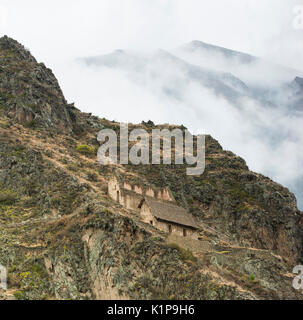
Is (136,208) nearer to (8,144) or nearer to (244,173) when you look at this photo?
(8,144)

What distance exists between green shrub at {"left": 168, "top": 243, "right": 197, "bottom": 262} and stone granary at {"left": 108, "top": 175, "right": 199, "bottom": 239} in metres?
6.78

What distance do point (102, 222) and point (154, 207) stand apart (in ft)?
29.6

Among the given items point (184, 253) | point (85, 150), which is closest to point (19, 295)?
point (184, 253)

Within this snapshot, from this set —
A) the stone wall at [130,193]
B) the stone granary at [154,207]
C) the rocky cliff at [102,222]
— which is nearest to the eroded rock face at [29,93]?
the rocky cliff at [102,222]

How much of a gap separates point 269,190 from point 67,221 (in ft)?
162

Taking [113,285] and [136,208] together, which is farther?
[136,208]

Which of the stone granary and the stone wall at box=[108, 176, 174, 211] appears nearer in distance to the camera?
the stone granary

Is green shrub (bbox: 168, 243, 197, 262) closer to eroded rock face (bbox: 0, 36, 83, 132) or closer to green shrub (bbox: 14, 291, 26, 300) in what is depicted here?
green shrub (bbox: 14, 291, 26, 300)

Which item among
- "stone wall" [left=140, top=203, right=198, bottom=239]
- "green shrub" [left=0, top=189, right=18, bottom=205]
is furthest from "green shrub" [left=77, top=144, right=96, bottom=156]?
"stone wall" [left=140, top=203, right=198, bottom=239]

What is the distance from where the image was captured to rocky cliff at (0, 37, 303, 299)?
55000mm

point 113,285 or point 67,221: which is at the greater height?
point 67,221

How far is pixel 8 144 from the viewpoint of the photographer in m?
84.4
